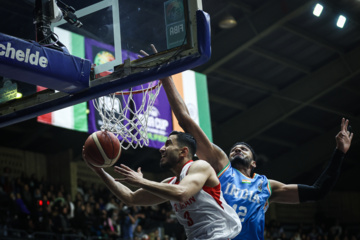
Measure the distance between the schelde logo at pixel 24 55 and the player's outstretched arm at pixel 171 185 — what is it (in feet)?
3.83

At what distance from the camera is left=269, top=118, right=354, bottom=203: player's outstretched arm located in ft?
Result: 16.0

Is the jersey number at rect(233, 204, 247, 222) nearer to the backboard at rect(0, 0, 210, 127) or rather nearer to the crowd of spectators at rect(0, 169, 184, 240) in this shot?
the backboard at rect(0, 0, 210, 127)

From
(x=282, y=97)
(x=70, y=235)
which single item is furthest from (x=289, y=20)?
(x=70, y=235)

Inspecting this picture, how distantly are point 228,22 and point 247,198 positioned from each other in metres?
11.0

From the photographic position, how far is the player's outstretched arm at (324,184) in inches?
192

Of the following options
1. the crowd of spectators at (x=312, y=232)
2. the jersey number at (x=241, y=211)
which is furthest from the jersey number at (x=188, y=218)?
the crowd of spectators at (x=312, y=232)

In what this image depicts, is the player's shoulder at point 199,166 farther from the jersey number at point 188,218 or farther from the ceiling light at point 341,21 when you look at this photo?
the ceiling light at point 341,21

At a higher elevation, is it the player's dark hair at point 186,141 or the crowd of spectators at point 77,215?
the crowd of spectators at point 77,215

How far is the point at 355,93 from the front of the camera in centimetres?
2028

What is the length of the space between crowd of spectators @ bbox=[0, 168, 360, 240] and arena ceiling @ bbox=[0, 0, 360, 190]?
3.41 metres

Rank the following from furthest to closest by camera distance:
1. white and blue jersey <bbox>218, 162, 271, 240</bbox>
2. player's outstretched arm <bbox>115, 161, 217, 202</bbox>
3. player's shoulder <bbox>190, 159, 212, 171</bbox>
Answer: white and blue jersey <bbox>218, 162, 271, 240</bbox> → player's shoulder <bbox>190, 159, 212, 171</bbox> → player's outstretched arm <bbox>115, 161, 217, 202</bbox>

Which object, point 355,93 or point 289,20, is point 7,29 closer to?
point 289,20

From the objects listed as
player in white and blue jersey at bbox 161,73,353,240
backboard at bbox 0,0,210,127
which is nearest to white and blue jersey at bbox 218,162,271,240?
player in white and blue jersey at bbox 161,73,353,240

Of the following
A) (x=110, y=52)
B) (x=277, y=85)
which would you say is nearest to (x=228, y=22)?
(x=277, y=85)
